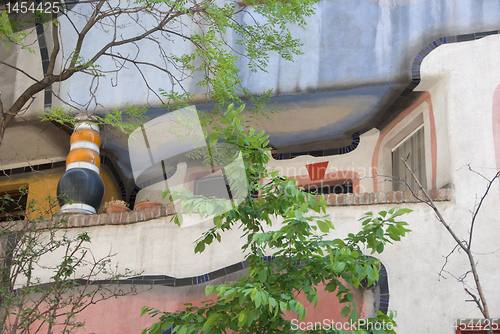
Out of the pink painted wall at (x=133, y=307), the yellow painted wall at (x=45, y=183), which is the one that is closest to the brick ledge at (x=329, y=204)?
the pink painted wall at (x=133, y=307)

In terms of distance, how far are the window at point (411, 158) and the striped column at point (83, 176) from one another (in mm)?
4512

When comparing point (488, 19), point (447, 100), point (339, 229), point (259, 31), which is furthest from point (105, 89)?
point (488, 19)

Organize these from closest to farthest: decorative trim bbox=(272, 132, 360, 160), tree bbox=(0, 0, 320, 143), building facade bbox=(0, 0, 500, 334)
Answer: building facade bbox=(0, 0, 500, 334), tree bbox=(0, 0, 320, 143), decorative trim bbox=(272, 132, 360, 160)

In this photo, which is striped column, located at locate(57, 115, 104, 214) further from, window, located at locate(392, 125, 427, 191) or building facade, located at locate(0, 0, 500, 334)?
window, located at locate(392, 125, 427, 191)

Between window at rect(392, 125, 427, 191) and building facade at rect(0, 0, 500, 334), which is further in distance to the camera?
window at rect(392, 125, 427, 191)

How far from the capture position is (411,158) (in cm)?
705

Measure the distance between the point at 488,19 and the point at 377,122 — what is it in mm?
2172

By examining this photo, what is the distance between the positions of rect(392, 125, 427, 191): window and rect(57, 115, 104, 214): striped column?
14.8ft

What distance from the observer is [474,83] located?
5832mm

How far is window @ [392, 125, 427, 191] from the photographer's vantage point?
22.0 ft

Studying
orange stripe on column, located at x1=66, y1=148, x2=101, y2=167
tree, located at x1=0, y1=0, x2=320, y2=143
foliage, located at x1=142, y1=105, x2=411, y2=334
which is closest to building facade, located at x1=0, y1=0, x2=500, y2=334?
tree, located at x1=0, y1=0, x2=320, y2=143

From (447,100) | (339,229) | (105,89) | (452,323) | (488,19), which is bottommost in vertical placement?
(452,323)

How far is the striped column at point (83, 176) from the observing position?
684 centimetres

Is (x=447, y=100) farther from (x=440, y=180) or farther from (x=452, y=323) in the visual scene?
(x=452, y=323)
